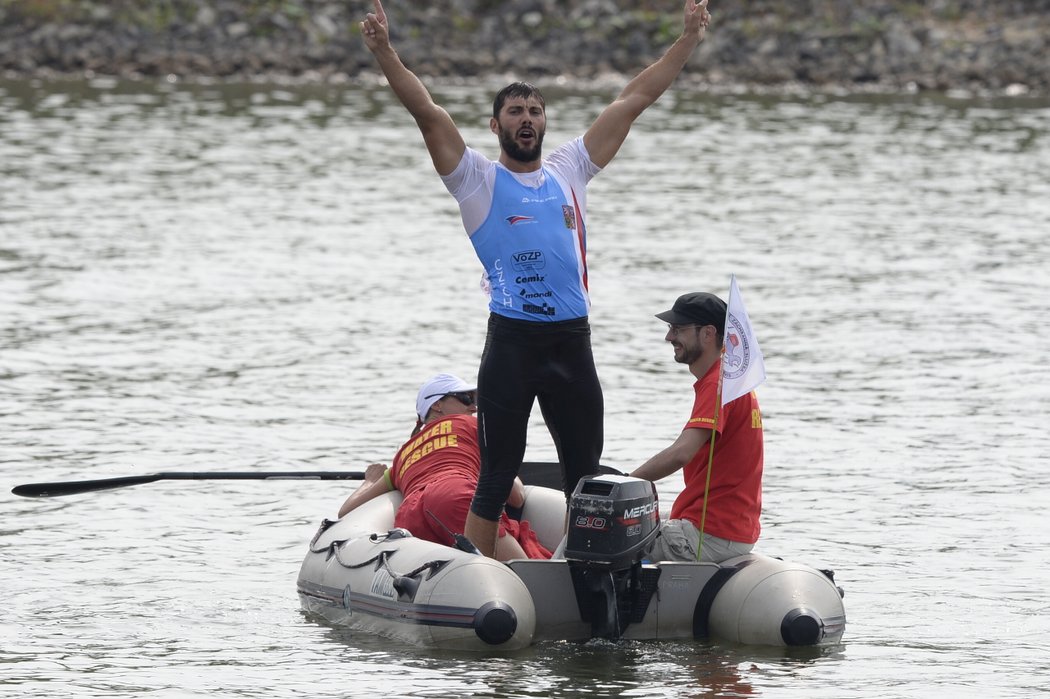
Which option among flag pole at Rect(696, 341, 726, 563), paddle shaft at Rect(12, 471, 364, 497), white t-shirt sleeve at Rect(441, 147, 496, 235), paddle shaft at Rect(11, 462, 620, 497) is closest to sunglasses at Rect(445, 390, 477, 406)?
paddle shaft at Rect(11, 462, 620, 497)

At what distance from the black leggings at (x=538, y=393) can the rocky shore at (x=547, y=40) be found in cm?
3988

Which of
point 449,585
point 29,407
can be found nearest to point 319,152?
point 29,407

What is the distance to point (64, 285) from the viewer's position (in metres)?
20.3

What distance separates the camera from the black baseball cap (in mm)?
8391

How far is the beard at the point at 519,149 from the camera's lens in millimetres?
8289

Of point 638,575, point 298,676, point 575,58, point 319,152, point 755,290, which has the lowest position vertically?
point 298,676

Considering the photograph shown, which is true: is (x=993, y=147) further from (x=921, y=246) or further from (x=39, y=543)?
(x=39, y=543)

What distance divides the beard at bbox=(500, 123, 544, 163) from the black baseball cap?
0.90 metres

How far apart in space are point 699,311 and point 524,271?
0.79 meters

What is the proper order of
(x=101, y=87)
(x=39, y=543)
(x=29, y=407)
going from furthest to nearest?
(x=101, y=87)
(x=29, y=407)
(x=39, y=543)

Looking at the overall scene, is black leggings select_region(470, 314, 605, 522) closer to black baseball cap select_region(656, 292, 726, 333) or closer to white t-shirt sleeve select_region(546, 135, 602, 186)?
black baseball cap select_region(656, 292, 726, 333)

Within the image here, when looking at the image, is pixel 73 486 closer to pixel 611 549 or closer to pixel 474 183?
pixel 474 183

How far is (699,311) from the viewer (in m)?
8.40

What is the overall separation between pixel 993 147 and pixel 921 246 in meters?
11.8
